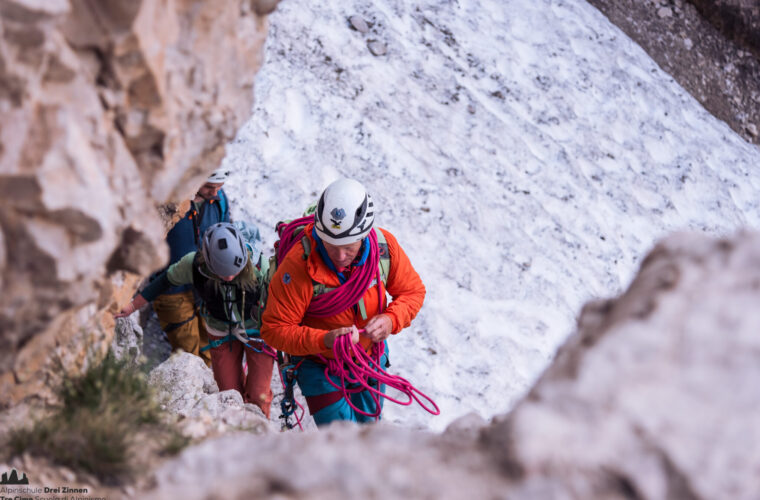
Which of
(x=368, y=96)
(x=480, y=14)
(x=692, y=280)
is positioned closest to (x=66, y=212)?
(x=692, y=280)

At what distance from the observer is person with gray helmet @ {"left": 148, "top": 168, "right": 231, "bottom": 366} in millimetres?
6363

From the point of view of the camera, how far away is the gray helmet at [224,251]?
512 cm

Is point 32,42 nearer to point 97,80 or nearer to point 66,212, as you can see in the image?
point 97,80

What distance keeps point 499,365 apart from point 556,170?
135 inches

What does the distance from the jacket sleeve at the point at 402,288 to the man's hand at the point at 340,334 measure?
15.7 inches

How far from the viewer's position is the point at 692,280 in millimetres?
2129

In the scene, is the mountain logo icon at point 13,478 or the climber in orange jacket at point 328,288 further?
the climber in orange jacket at point 328,288

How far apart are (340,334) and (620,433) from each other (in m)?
2.53

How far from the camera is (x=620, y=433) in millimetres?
1910

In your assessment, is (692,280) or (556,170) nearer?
(692,280)

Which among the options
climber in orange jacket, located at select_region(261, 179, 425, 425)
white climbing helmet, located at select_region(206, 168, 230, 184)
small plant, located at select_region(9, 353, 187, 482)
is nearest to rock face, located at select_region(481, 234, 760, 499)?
small plant, located at select_region(9, 353, 187, 482)

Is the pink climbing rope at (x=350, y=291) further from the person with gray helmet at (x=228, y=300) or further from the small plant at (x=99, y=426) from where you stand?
the small plant at (x=99, y=426)

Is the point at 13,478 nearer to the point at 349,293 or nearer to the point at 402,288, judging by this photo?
the point at 349,293

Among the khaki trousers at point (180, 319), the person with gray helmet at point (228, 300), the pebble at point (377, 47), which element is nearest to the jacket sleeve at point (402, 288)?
the person with gray helmet at point (228, 300)
